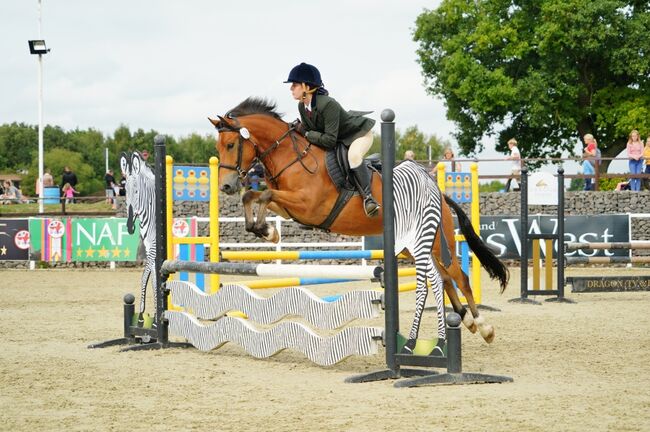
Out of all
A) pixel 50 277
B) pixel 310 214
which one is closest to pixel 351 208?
pixel 310 214

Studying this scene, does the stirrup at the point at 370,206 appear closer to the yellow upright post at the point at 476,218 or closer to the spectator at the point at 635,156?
the yellow upright post at the point at 476,218

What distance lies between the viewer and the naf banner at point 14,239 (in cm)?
1916

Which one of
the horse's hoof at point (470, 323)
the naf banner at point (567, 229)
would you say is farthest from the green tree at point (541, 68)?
the horse's hoof at point (470, 323)

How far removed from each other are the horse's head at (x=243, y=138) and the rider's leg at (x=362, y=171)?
23.4 inches

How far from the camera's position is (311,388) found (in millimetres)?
5809

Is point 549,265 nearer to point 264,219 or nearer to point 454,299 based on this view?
point 454,299

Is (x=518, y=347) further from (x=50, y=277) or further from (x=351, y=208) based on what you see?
(x=50, y=277)

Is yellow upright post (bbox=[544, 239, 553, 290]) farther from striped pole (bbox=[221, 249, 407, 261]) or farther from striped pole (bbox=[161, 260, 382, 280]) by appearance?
striped pole (bbox=[161, 260, 382, 280])

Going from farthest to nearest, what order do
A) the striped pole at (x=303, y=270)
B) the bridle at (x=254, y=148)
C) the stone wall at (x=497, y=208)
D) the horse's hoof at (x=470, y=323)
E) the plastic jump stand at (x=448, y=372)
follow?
the stone wall at (x=497, y=208) → the horse's hoof at (x=470, y=323) → the bridle at (x=254, y=148) → the striped pole at (x=303, y=270) → the plastic jump stand at (x=448, y=372)

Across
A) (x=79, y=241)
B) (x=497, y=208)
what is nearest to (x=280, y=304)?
(x=79, y=241)

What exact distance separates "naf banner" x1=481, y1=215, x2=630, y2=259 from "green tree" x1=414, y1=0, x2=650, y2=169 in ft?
45.0

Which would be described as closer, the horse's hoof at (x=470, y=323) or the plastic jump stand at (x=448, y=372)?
the plastic jump stand at (x=448, y=372)

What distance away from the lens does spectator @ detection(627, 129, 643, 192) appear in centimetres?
1975

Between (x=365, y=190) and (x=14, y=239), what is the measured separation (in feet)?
46.7
